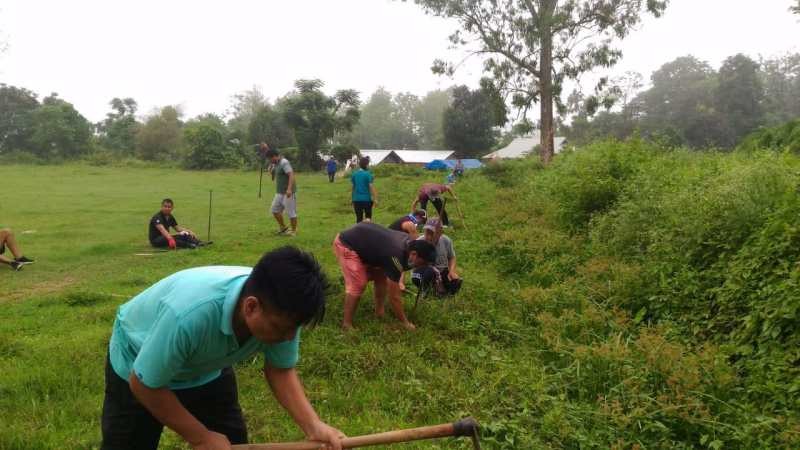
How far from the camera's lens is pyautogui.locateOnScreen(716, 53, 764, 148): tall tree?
1758 inches

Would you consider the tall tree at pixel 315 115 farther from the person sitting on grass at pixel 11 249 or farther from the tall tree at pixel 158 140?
the person sitting on grass at pixel 11 249

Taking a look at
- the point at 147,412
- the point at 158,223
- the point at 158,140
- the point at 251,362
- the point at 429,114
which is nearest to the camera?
the point at 147,412

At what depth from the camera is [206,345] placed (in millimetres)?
1974

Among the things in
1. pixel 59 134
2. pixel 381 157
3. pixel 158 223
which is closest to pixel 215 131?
pixel 59 134

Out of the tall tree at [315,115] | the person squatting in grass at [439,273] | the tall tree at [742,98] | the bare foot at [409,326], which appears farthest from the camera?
the tall tree at [742,98]

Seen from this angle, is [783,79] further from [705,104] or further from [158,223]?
[158,223]

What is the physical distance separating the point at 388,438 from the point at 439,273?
4432mm

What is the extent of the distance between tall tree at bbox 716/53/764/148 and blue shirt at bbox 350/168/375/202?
1723 inches

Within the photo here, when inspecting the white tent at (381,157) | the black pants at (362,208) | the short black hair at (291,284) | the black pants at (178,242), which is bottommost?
the black pants at (178,242)

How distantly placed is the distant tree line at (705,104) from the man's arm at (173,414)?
3526 centimetres

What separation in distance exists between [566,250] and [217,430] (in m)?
6.82

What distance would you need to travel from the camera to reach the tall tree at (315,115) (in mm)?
33312

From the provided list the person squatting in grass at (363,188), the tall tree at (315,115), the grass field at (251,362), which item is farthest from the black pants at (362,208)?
the tall tree at (315,115)

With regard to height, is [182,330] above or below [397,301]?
above
